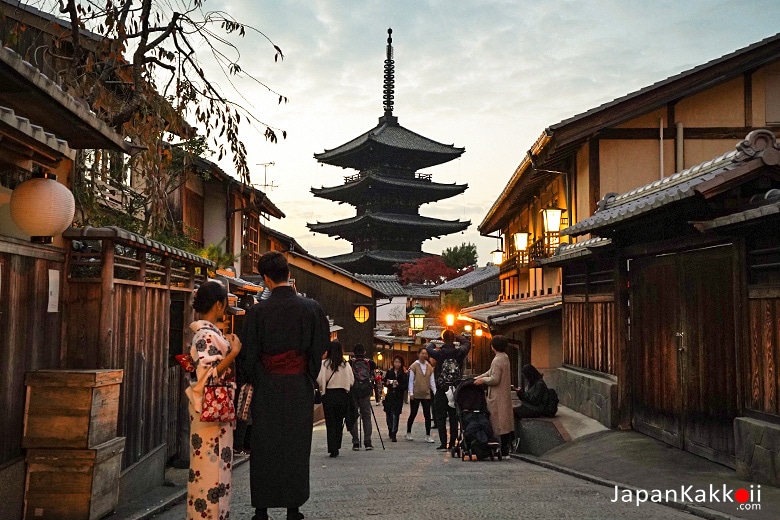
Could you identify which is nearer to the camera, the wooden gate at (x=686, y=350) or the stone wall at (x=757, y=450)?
the stone wall at (x=757, y=450)

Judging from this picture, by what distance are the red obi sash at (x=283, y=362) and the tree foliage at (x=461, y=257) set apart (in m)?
52.5

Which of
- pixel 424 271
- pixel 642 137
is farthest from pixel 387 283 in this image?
pixel 642 137

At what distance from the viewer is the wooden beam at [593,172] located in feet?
51.6

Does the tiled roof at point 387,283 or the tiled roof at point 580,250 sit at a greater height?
the tiled roof at point 387,283

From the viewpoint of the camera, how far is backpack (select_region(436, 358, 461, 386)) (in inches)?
473

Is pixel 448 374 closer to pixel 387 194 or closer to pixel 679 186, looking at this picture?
pixel 679 186

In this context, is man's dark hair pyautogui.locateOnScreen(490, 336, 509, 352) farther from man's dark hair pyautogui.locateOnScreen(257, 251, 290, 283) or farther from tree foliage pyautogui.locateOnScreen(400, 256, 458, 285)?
tree foliage pyautogui.locateOnScreen(400, 256, 458, 285)

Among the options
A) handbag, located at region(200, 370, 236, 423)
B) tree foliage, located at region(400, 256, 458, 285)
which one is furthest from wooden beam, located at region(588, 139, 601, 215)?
tree foliage, located at region(400, 256, 458, 285)

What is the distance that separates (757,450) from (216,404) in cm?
503

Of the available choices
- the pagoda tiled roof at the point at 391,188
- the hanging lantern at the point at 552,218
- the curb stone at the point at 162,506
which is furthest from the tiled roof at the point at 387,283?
the curb stone at the point at 162,506

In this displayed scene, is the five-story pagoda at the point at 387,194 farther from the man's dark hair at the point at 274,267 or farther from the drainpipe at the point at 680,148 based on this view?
the man's dark hair at the point at 274,267

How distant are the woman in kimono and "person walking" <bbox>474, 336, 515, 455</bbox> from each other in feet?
18.8

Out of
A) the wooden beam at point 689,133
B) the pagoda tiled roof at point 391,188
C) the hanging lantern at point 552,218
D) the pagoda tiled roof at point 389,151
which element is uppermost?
the pagoda tiled roof at point 389,151

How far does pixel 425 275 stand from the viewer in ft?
172
